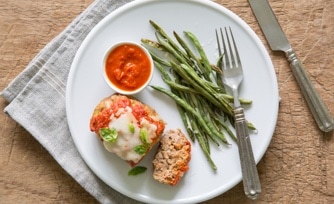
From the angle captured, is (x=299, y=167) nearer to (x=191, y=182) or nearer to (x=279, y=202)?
(x=279, y=202)

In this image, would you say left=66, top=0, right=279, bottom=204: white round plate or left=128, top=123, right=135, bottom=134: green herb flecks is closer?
left=128, top=123, right=135, bottom=134: green herb flecks

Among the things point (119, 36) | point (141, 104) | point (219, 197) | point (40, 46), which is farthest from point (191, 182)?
point (40, 46)

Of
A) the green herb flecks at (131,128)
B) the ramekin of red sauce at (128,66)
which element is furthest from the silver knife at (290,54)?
the green herb flecks at (131,128)

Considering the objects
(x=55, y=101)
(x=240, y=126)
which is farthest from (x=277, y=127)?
(x=55, y=101)

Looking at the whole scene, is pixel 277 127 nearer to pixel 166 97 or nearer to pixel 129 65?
pixel 166 97

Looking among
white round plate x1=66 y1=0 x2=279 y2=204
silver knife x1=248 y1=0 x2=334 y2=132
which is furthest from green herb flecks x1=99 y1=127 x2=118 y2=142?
silver knife x1=248 y1=0 x2=334 y2=132

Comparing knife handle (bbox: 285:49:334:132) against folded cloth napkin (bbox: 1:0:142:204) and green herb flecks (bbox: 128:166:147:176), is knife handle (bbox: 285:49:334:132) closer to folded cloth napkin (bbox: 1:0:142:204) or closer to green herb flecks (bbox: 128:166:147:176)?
green herb flecks (bbox: 128:166:147:176)
